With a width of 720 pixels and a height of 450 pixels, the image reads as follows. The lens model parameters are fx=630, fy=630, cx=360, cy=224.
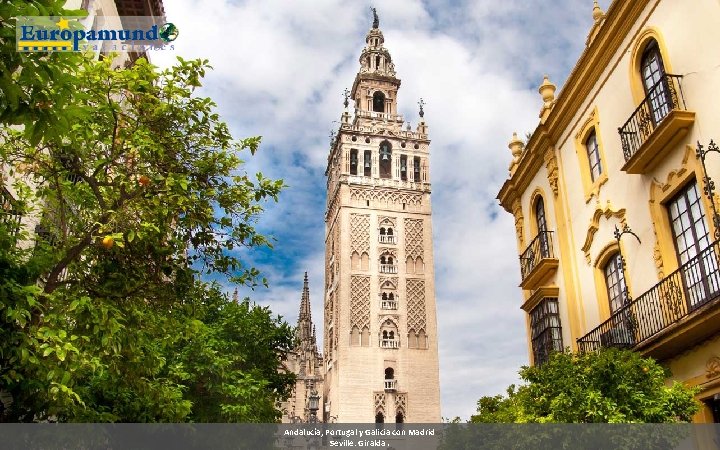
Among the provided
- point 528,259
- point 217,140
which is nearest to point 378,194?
point 528,259

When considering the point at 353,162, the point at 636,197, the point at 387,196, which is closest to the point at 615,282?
the point at 636,197

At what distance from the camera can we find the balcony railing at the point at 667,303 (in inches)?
357

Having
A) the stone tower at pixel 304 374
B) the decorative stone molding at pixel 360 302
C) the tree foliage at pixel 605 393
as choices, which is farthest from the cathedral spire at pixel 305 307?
the tree foliage at pixel 605 393

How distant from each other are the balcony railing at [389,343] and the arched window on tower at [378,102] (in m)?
20.8

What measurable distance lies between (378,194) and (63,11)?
4469cm

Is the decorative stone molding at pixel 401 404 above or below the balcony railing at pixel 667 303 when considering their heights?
above

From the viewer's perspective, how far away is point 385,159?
5153 centimetres

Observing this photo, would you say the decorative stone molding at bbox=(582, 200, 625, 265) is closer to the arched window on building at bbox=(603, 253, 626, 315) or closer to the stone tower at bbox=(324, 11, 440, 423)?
the arched window on building at bbox=(603, 253, 626, 315)

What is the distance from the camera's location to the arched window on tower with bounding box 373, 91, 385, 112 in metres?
54.9

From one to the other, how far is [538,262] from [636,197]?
424 cm

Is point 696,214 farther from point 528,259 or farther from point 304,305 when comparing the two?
point 304,305

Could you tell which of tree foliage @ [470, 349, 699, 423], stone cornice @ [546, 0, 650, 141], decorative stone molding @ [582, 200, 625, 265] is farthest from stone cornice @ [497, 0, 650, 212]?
tree foliage @ [470, 349, 699, 423]

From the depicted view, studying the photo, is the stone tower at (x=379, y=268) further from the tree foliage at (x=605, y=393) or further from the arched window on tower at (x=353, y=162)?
the tree foliage at (x=605, y=393)

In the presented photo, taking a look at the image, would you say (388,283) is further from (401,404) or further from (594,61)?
(594,61)
